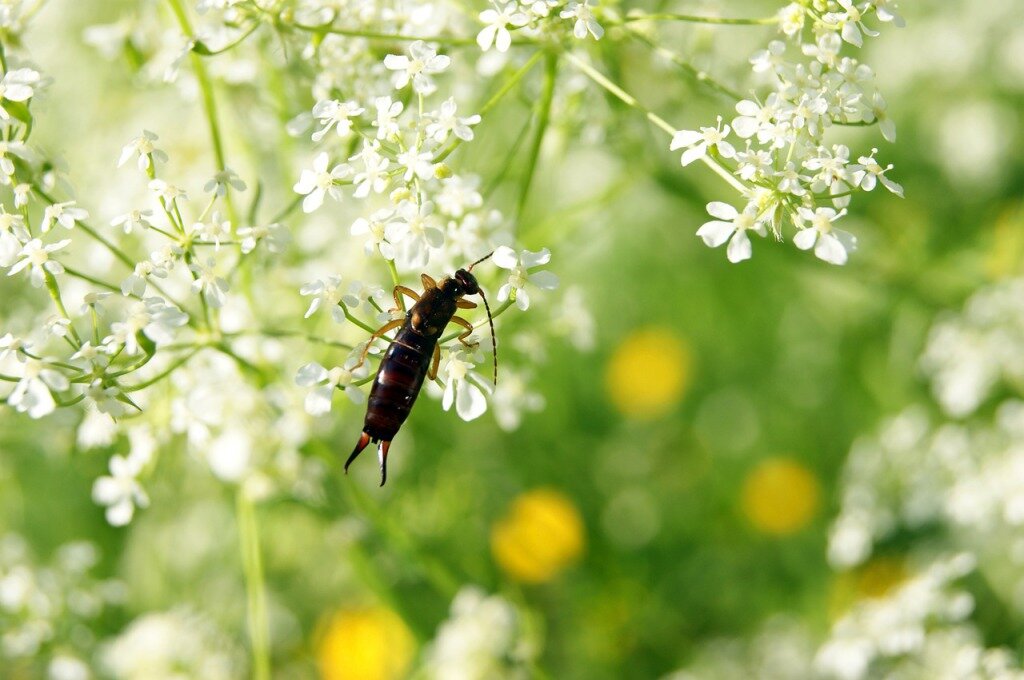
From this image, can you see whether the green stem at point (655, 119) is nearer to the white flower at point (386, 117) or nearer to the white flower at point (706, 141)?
the white flower at point (706, 141)

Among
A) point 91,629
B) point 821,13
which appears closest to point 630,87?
point 821,13

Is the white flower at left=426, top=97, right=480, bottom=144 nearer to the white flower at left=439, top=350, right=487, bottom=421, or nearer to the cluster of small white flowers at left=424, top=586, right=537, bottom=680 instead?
the white flower at left=439, top=350, right=487, bottom=421

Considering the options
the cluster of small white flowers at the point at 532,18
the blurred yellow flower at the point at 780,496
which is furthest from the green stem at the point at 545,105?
the blurred yellow flower at the point at 780,496

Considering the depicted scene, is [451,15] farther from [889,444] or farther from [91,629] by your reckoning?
[91,629]

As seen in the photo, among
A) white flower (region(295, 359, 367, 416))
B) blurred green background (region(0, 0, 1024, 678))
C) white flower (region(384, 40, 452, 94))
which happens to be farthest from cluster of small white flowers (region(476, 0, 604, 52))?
blurred green background (region(0, 0, 1024, 678))

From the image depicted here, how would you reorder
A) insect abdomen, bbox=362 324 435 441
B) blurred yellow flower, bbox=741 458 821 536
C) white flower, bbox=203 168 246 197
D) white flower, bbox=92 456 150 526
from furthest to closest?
1. blurred yellow flower, bbox=741 458 821 536
2. white flower, bbox=92 456 150 526
3. white flower, bbox=203 168 246 197
4. insect abdomen, bbox=362 324 435 441

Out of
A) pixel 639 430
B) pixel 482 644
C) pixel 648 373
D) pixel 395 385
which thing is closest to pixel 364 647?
pixel 482 644

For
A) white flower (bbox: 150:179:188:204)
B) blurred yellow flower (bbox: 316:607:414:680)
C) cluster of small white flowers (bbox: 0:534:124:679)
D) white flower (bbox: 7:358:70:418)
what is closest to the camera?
white flower (bbox: 7:358:70:418)
